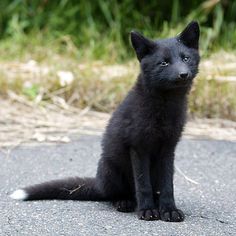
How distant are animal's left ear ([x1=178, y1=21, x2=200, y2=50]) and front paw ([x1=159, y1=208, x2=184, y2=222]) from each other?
3.51ft

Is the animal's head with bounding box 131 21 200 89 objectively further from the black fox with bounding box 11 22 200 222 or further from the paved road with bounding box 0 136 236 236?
the paved road with bounding box 0 136 236 236

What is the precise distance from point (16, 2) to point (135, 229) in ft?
20.8

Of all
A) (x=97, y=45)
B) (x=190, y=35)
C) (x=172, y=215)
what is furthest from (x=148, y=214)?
(x=97, y=45)

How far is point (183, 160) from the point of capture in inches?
245

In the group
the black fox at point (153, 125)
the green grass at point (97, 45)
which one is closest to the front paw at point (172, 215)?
the black fox at point (153, 125)

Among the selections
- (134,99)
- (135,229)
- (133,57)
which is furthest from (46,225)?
(133,57)

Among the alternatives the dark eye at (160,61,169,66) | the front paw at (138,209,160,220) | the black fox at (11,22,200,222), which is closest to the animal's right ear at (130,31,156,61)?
the black fox at (11,22,200,222)

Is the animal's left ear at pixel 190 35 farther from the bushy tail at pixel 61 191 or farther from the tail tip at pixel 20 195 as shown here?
the tail tip at pixel 20 195

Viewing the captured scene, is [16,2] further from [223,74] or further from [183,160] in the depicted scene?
[183,160]

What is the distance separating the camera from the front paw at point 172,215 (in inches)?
175

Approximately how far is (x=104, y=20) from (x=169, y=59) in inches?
223

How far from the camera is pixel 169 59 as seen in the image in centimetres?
450

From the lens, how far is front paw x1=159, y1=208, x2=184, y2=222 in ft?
14.5

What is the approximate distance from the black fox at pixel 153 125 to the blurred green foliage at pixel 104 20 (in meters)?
4.42
